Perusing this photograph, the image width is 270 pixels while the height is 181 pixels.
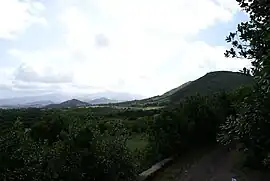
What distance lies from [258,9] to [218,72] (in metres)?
140

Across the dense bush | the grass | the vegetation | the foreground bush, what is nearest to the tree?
the vegetation

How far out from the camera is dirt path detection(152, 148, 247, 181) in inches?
503

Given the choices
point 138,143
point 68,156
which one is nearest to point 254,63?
point 68,156

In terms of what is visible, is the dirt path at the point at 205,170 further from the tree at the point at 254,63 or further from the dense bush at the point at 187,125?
the tree at the point at 254,63

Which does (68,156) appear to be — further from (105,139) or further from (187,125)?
(187,125)

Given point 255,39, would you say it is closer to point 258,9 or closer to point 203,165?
point 258,9

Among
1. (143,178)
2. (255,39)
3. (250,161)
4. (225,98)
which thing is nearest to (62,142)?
(143,178)

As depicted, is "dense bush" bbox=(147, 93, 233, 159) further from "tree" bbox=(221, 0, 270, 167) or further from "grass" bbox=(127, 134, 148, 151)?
"tree" bbox=(221, 0, 270, 167)

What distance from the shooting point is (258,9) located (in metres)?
6.97

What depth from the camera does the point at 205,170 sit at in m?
13.9

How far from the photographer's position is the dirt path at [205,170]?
1277cm

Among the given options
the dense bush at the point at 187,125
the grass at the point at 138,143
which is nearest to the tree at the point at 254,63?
the dense bush at the point at 187,125

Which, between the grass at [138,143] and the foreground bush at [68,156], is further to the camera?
the grass at [138,143]

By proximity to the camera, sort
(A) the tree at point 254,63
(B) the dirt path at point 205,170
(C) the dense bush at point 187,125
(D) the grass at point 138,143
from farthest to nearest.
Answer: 1. (D) the grass at point 138,143
2. (C) the dense bush at point 187,125
3. (B) the dirt path at point 205,170
4. (A) the tree at point 254,63
